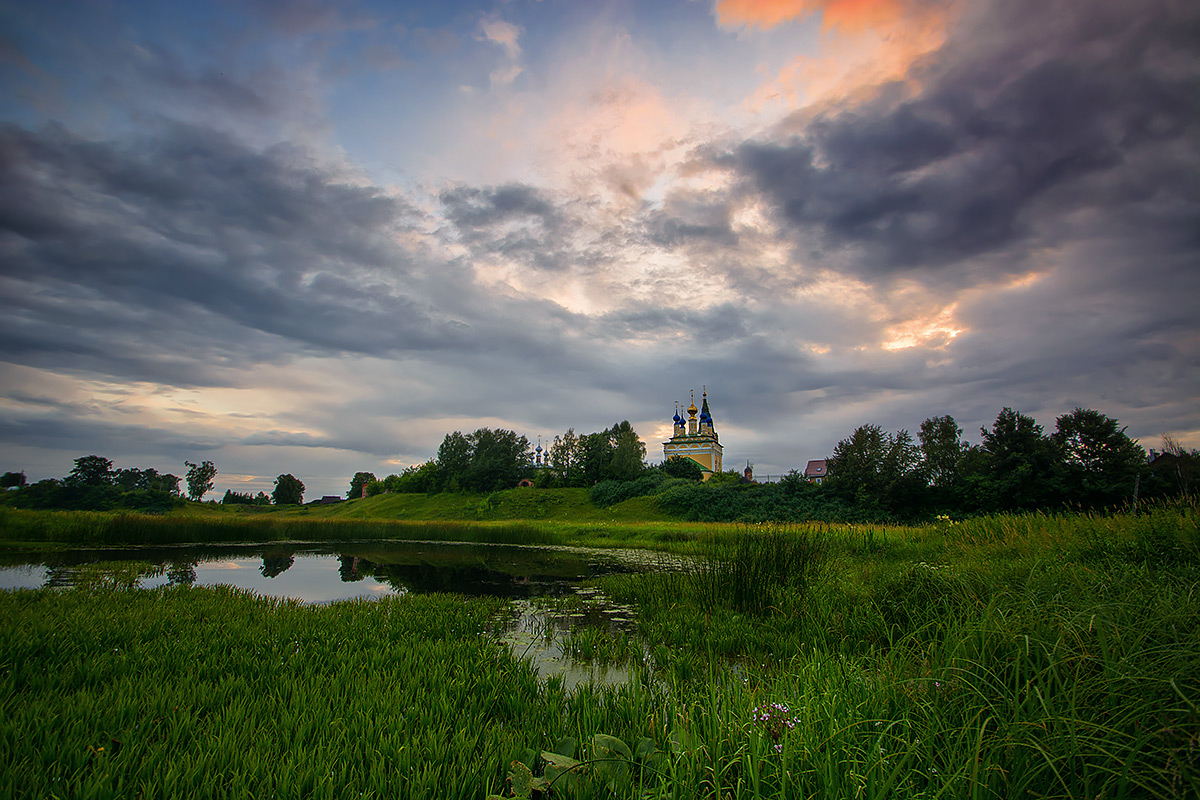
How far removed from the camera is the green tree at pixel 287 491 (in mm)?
98875

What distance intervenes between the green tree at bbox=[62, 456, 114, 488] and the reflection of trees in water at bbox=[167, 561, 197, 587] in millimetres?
46174

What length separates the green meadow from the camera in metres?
2.59

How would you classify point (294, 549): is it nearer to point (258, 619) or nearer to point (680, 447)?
point (258, 619)

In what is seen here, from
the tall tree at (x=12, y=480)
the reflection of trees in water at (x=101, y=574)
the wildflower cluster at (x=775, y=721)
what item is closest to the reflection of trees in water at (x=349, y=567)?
the reflection of trees in water at (x=101, y=574)

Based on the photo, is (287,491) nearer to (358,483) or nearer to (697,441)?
(358,483)

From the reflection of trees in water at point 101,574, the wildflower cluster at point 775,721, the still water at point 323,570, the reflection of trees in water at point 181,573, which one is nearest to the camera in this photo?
the wildflower cluster at point 775,721

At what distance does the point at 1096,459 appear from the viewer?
4050cm

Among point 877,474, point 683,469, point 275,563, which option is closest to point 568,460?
point 683,469

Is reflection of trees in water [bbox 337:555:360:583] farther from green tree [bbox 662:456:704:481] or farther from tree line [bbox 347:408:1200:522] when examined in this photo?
green tree [bbox 662:456:704:481]

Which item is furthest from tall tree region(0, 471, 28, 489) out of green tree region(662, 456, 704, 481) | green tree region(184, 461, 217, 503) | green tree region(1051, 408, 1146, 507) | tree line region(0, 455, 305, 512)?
green tree region(1051, 408, 1146, 507)

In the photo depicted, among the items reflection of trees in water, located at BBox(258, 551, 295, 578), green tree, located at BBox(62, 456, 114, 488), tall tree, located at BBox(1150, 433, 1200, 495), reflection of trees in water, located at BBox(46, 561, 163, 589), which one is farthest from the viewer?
green tree, located at BBox(62, 456, 114, 488)

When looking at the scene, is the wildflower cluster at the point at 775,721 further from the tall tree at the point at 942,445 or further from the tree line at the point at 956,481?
the tall tree at the point at 942,445

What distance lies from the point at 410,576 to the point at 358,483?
111 meters

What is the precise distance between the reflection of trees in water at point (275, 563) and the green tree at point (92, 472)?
42.3 m
